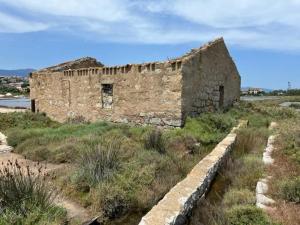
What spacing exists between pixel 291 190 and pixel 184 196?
1.57m

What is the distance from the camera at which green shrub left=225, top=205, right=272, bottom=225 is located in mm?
4445

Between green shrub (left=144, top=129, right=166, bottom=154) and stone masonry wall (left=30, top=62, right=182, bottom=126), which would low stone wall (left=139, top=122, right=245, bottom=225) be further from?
stone masonry wall (left=30, top=62, right=182, bottom=126)

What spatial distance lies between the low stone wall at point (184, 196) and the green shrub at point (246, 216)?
757 millimetres

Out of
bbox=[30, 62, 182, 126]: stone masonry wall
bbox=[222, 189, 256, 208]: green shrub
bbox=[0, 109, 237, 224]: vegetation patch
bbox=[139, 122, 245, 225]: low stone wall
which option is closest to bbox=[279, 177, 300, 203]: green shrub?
bbox=[222, 189, 256, 208]: green shrub

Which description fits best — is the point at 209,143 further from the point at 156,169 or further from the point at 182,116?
the point at 156,169

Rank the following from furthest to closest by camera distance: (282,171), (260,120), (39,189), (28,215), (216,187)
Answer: (260,120), (216,187), (282,171), (39,189), (28,215)

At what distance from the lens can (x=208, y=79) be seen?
1455cm

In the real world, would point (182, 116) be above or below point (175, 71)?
below

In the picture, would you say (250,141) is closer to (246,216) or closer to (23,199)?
(246,216)

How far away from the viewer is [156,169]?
786 cm

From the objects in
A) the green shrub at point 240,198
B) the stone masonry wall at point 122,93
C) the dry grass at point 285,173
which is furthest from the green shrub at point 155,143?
the green shrub at point 240,198

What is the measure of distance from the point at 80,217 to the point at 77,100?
11.4 metres

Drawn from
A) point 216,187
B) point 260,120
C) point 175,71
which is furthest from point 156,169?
point 260,120

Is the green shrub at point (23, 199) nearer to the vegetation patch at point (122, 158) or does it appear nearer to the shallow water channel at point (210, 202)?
the vegetation patch at point (122, 158)
